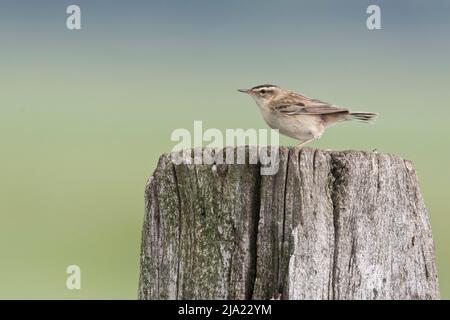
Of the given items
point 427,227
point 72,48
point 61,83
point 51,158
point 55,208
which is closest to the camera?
point 427,227

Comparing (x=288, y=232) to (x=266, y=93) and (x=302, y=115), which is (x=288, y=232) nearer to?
(x=302, y=115)

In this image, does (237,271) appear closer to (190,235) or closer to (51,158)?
(190,235)

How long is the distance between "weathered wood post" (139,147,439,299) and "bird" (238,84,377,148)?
3213 mm

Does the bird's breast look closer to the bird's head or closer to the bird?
the bird

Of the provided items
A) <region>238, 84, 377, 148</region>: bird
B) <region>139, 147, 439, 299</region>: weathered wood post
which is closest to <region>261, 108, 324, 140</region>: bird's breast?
<region>238, 84, 377, 148</region>: bird

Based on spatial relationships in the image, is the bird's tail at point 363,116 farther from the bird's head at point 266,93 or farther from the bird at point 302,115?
the bird's head at point 266,93

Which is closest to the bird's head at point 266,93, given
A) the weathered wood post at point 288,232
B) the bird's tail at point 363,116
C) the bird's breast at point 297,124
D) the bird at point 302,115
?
the bird at point 302,115

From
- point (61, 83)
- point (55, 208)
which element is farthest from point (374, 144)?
point (61, 83)

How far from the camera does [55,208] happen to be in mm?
17719

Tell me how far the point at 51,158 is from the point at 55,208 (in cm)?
281

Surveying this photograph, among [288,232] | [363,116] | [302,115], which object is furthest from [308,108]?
[288,232]

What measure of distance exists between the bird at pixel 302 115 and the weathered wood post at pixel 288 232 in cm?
321

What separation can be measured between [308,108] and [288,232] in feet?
12.5

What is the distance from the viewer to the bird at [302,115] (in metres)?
9.45
